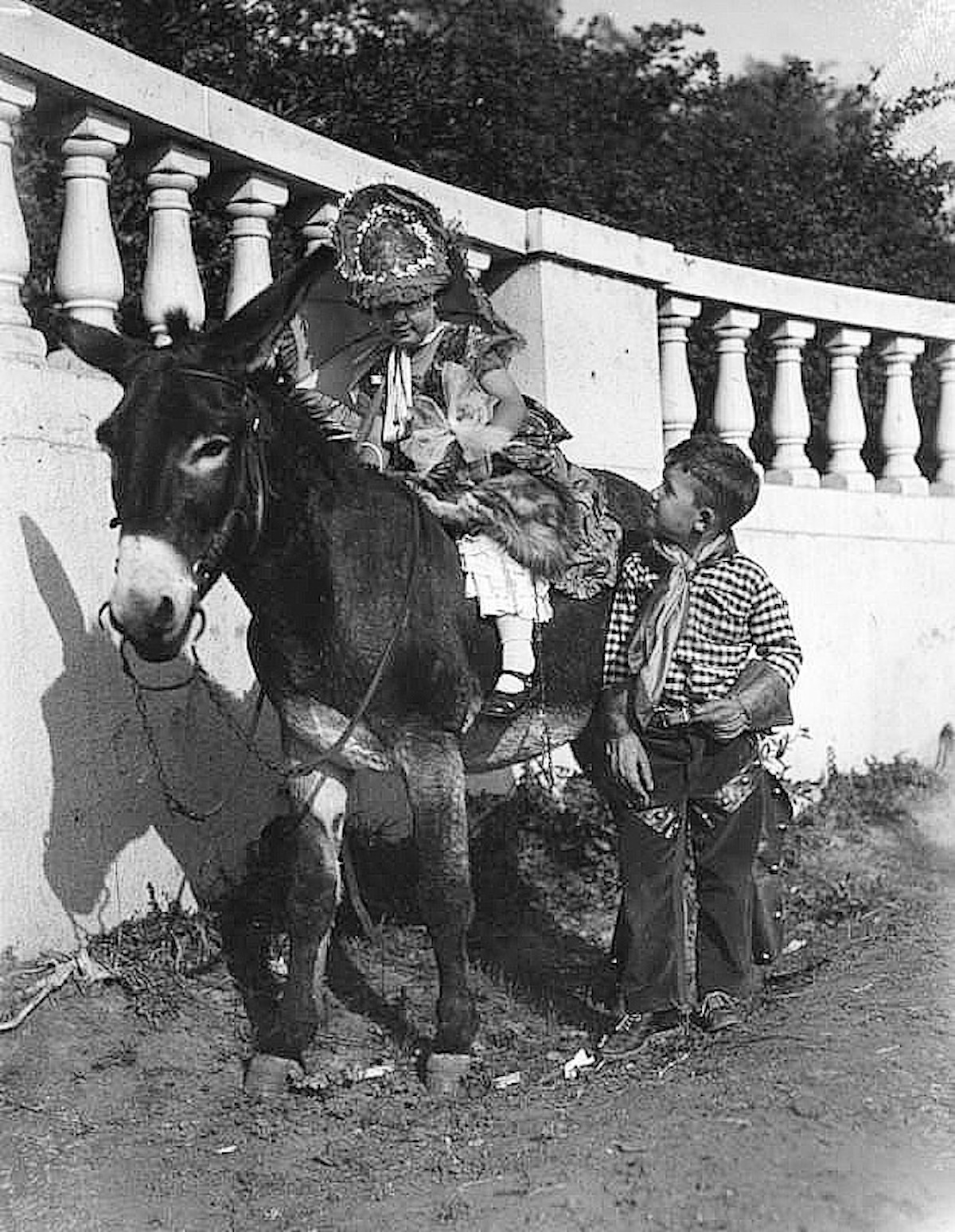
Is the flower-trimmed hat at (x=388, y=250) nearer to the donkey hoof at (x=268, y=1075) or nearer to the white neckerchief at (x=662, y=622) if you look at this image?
the white neckerchief at (x=662, y=622)

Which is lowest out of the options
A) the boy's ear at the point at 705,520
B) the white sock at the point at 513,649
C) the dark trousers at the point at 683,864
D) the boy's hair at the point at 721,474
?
the dark trousers at the point at 683,864

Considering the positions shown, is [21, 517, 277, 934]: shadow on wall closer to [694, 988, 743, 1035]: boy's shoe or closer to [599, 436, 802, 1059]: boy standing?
[599, 436, 802, 1059]: boy standing

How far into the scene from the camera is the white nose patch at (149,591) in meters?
3.68

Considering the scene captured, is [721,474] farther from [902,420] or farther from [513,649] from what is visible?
[902,420]

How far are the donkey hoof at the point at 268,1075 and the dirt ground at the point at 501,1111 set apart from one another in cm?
3

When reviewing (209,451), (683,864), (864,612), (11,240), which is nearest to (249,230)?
(11,240)

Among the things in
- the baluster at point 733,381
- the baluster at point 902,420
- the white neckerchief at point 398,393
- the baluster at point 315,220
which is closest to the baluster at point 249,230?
the baluster at point 315,220

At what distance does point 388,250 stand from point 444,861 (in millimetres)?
1606

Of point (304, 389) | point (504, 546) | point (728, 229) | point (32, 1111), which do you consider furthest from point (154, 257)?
point (728, 229)

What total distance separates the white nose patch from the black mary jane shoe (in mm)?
1177

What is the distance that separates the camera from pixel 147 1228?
11.7 ft

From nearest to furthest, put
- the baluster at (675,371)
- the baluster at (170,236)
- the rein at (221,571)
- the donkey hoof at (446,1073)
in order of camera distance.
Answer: the rein at (221,571) < the donkey hoof at (446,1073) < the baluster at (170,236) < the baluster at (675,371)

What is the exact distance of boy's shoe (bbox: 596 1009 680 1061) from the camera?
184 inches

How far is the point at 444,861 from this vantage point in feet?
14.6
